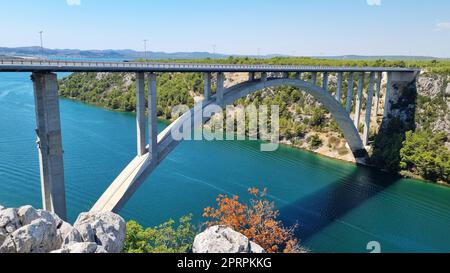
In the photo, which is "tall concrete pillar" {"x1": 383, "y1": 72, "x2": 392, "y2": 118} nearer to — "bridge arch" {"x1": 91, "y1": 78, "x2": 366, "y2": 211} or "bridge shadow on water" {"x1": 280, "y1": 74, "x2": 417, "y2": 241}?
"bridge shadow on water" {"x1": 280, "y1": 74, "x2": 417, "y2": 241}

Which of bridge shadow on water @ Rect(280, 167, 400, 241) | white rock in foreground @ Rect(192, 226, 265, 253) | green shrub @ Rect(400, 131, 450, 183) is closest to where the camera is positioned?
white rock in foreground @ Rect(192, 226, 265, 253)

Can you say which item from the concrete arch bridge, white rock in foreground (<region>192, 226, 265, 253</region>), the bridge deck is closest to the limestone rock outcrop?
white rock in foreground (<region>192, 226, 265, 253</region>)

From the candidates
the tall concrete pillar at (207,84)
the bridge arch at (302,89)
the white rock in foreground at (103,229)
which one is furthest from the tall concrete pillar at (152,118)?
the white rock in foreground at (103,229)

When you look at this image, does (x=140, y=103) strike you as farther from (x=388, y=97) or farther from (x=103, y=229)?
(x=388, y=97)

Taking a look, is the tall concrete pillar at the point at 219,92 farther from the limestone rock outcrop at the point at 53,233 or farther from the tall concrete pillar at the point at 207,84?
the limestone rock outcrop at the point at 53,233

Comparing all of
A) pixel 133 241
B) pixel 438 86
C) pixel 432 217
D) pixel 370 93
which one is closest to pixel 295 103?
pixel 370 93

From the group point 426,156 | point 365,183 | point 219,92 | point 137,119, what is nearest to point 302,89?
point 365,183
